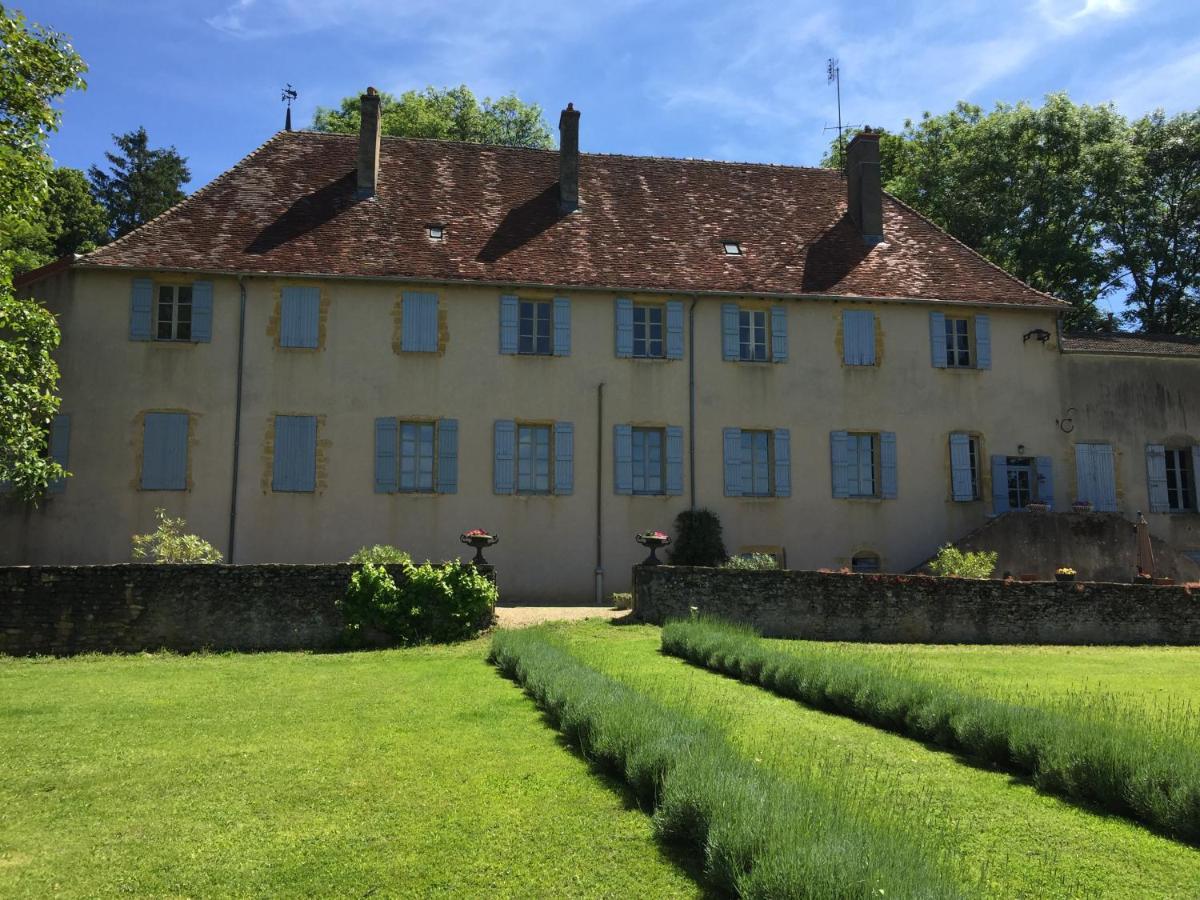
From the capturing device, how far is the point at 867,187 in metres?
22.8

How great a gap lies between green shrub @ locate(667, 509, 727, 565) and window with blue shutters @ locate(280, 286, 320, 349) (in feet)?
27.0

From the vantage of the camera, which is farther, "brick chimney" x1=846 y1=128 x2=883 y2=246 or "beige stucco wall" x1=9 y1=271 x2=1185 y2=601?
"brick chimney" x1=846 y1=128 x2=883 y2=246

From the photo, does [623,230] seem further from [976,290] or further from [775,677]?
[775,677]

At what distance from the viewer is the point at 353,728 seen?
7.86m

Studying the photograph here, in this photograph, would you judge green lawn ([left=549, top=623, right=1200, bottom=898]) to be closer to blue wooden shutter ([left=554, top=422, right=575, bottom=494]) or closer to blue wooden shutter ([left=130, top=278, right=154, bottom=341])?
blue wooden shutter ([left=554, top=422, right=575, bottom=494])

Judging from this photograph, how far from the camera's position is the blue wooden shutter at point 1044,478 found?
67.4ft

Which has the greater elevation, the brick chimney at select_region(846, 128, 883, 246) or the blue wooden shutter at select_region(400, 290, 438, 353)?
the brick chimney at select_region(846, 128, 883, 246)

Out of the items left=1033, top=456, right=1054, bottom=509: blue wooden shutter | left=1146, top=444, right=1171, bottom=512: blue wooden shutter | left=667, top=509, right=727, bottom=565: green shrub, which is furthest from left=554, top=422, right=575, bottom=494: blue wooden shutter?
left=1146, top=444, right=1171, bottom=512: blue wooden shutter

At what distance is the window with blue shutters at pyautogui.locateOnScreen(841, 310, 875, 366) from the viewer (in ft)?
67.1

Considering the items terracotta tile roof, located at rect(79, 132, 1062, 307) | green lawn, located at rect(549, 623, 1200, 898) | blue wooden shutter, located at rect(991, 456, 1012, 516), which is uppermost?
terracotta tile roof, located at rect(79, 132, 1062, 307)

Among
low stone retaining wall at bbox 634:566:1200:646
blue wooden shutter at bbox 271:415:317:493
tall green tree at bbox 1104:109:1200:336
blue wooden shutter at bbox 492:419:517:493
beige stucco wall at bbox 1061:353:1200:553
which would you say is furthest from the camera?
tall green tree at bbox 1104:109:1200:336

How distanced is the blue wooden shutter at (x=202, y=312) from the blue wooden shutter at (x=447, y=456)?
16.0 feet

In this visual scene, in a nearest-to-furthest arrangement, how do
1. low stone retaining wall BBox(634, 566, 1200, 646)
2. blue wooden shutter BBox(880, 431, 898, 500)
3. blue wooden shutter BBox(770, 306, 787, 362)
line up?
low stone retaining wall BBox(634, 566, 1200, 646) < blue wooden shutter BBox(880, 431, 898, 500) < blue wooden shutter BBox(770, 306, 787, 362)

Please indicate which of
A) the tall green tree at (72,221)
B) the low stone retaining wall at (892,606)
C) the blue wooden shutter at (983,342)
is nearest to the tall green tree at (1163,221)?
the blue wooden shutter at (983,342)
